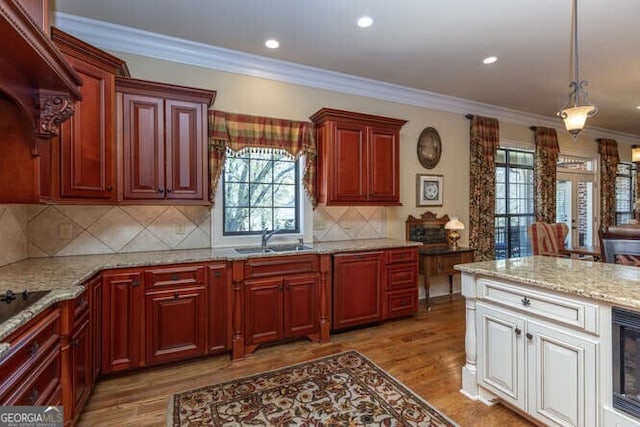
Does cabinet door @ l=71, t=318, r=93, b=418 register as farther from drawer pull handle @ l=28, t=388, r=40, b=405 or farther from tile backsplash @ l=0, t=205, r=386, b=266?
tile backsplash @ l=0, t=205, r=386, b=266

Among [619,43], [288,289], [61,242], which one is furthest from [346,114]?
[61,242]

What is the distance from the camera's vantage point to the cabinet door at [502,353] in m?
1.94

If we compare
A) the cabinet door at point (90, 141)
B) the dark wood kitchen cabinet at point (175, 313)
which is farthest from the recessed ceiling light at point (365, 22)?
the dark wood kitchen cabinet at point (175, 313)

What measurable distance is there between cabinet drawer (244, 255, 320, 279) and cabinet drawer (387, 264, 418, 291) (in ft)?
3.00

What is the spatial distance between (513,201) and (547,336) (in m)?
4.30

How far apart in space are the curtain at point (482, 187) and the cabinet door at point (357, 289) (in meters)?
2.18

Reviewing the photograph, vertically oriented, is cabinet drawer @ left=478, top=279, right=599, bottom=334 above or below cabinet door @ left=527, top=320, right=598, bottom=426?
above

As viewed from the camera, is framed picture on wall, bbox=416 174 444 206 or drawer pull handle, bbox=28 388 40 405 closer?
drawer pull handle, bbox=28 388 40 405

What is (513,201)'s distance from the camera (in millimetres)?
5504

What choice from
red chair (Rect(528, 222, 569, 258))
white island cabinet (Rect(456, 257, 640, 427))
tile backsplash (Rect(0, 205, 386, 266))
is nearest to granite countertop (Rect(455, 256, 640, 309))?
white island cabinet (Rect(456, 257, 640, 427))

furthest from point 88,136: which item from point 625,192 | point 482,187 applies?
point 625,192

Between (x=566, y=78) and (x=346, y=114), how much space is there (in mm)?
2746

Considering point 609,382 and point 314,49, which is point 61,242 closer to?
point 314,49

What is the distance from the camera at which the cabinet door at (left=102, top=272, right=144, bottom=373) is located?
7.95ft
